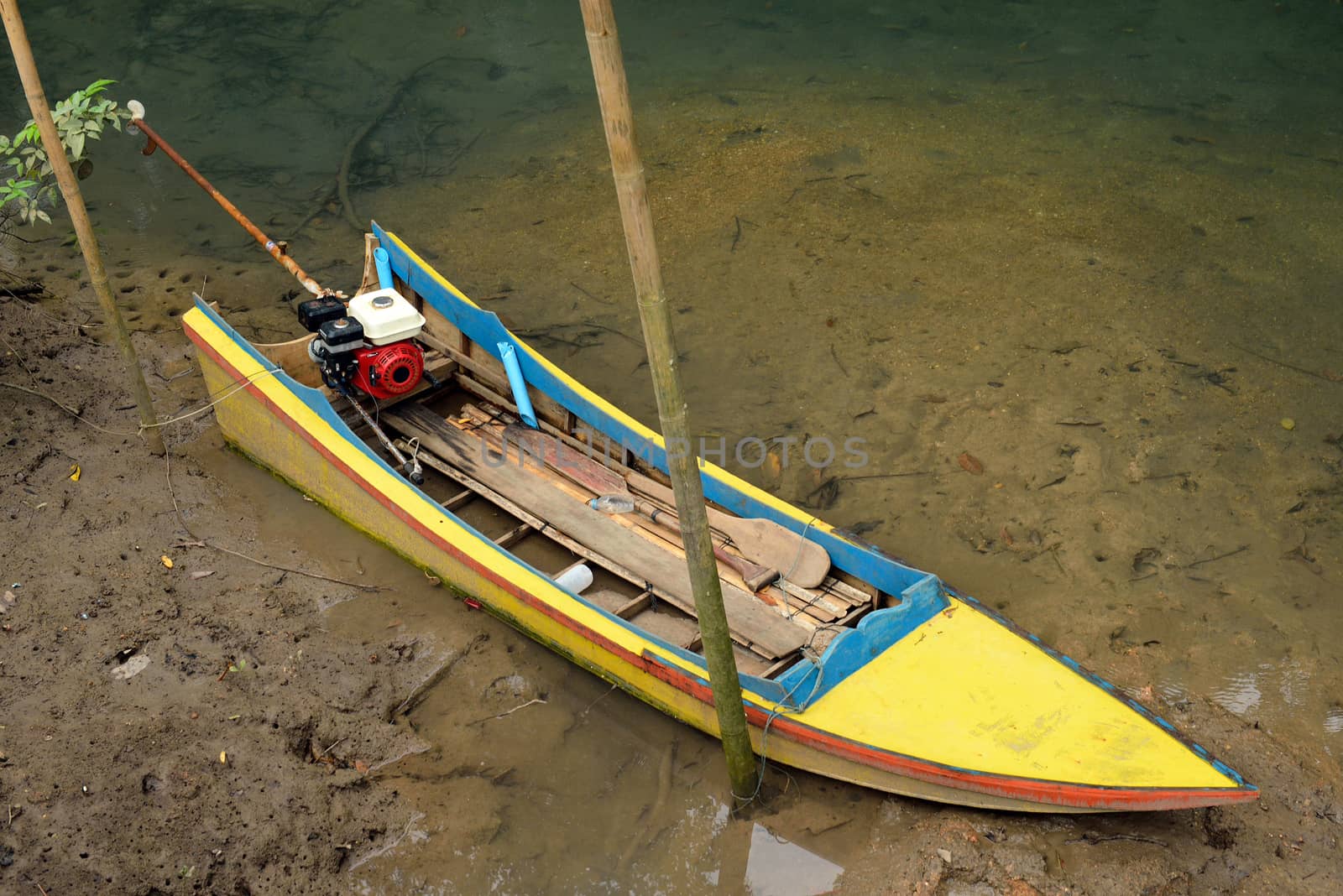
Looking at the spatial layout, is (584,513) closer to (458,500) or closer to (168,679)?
(458,500)

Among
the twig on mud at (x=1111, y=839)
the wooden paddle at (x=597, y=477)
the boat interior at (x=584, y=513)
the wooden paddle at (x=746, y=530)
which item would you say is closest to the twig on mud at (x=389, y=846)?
the boat interior at (x=584, y=513)

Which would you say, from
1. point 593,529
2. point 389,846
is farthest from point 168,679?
point 593,529

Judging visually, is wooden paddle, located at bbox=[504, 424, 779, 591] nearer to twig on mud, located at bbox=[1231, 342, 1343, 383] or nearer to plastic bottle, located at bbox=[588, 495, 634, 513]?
plastic bottle, located at bbox=[588, 495, 634, 513]

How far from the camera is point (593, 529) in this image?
213 inches

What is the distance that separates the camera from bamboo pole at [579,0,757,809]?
10.1 ft

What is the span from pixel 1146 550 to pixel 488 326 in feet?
11.5

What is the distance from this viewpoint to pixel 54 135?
5148 mm

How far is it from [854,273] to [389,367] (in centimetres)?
344

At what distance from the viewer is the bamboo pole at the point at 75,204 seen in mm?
4938

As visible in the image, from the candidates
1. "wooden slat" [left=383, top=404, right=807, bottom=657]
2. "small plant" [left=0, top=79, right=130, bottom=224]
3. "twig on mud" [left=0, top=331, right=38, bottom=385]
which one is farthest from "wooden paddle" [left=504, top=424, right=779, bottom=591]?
"twig on mud" [left=0, top=331, right=38, bottom=385]

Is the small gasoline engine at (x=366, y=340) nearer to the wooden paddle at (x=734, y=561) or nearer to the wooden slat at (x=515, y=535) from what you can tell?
the wooden slat at (x=515, y=535)

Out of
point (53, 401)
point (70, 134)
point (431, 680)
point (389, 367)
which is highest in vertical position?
point (70, 134)

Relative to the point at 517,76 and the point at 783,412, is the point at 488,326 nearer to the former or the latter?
the point at 783,412

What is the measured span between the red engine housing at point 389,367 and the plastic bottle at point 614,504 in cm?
122
